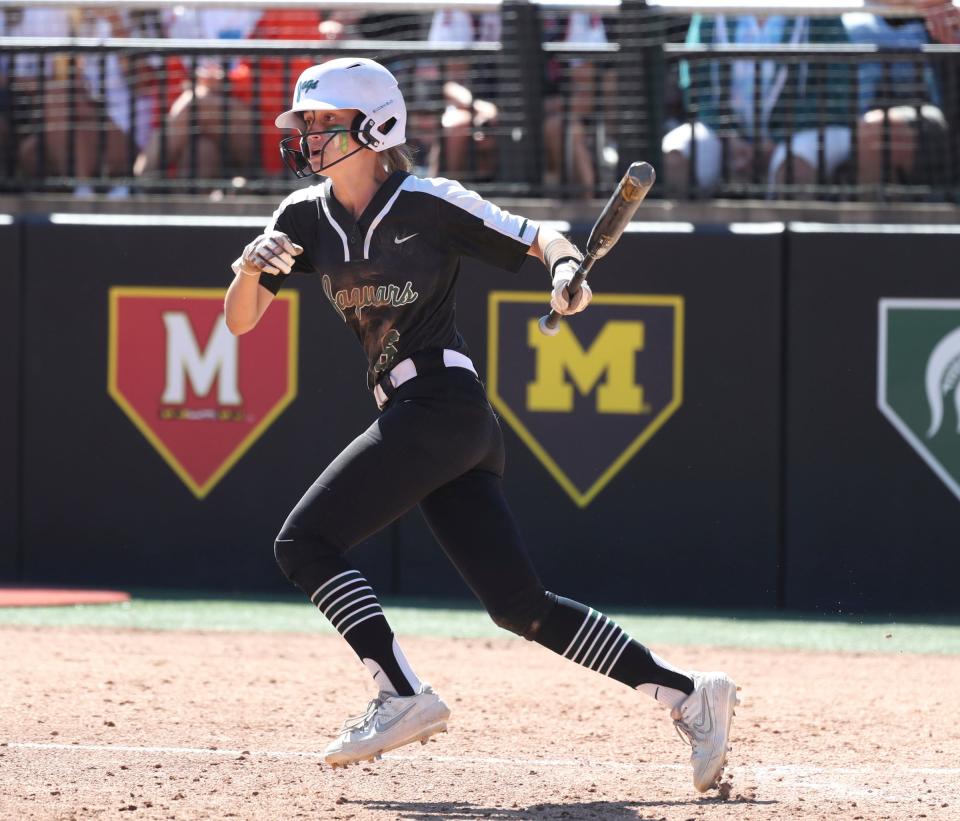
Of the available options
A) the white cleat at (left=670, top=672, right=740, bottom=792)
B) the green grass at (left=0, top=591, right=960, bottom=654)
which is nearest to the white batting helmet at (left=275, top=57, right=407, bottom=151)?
the white cleat at (left=670, top=672, right=740, bottom=792)

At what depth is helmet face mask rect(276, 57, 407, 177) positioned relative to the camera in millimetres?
4473

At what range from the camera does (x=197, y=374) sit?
28.8 feet

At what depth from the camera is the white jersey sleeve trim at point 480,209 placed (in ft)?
14.9

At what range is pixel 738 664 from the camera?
712 centimetres

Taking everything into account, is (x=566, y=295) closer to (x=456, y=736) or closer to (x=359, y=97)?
(x=359, y=97)

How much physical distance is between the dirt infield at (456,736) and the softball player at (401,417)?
0.32 meters

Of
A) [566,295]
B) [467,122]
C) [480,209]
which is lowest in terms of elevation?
[566,295]

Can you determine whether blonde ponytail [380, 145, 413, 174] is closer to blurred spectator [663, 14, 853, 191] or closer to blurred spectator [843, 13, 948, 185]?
blurred spectator [663, 14, 853, 191]

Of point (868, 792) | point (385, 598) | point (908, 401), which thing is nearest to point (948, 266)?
point (908, 401)

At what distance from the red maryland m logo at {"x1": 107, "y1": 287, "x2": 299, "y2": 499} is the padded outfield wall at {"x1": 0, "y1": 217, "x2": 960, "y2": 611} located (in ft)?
0.04

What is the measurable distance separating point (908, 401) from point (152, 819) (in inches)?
205

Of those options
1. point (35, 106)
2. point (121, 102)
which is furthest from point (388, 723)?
point (35, 106)

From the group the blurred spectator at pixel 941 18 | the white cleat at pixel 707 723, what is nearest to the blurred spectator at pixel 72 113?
the blurred spectator at pixel 941 18

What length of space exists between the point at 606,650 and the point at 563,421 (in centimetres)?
403
